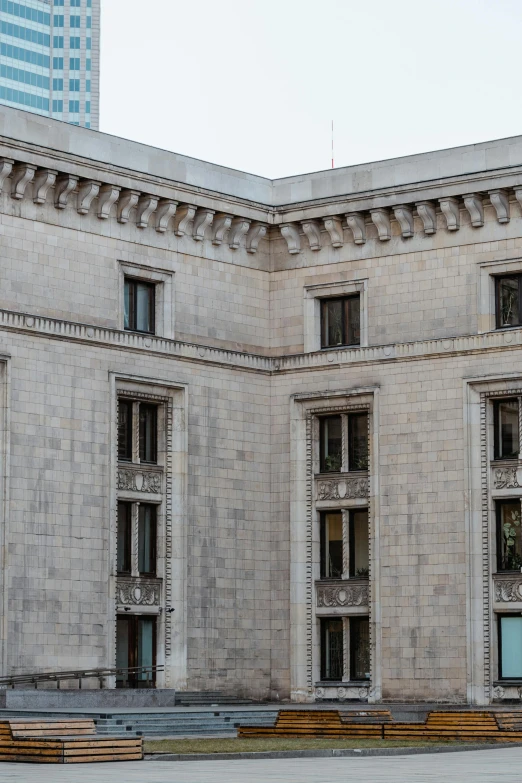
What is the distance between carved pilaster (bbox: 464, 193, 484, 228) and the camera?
145 ft

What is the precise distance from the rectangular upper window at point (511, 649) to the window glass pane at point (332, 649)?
15.1ft

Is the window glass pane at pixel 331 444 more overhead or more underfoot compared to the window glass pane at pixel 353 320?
more underfoot

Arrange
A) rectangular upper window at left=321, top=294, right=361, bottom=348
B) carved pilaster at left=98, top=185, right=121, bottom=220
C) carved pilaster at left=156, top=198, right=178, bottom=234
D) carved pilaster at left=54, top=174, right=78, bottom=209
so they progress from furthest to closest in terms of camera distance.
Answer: rectangular upper window at left=321, top=294, right=361, bottom=348
carved pilaster at left=156, top=198, right=178, bottom=234
carved pilaster at left=98, top=185, right=121, bottom=220
carved pilaster at left=54, top=174, right=78, bottom=209

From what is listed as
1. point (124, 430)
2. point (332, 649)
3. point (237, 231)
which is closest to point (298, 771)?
point (124, 430)

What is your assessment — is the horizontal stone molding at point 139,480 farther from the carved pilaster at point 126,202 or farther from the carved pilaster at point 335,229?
the carved pilaster at point 335,229

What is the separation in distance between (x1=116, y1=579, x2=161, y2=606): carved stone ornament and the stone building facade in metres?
0.08

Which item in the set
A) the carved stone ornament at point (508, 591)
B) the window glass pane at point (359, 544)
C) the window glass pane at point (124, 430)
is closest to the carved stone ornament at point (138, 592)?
the window glass pane at point (124, 430)

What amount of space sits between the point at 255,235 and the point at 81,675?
1332 cm

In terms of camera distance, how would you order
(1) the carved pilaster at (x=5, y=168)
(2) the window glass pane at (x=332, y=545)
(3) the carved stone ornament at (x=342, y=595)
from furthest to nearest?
(2) the window glass pane at (x=332, y=545) → (3) the carved stone ornament at (x=342, y=595) → (1) the carved pilaster at (x=5, y=168)

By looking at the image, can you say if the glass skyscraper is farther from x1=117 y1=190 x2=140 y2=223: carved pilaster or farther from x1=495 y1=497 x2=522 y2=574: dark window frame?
x1=495 y1=497 x2=522 y2=574: dark window frame

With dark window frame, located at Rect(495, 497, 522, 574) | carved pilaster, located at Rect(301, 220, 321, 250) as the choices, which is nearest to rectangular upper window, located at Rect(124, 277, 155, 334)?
carved pilaster, located at Rect(301, 220, 321, 250)

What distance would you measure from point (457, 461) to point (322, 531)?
184 inches

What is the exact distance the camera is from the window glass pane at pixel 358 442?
46.3 m

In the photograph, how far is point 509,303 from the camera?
1747 inches
